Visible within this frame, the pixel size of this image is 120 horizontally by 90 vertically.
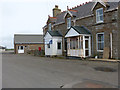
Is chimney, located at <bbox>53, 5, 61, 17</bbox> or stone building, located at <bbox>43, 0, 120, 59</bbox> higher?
chimney, located at <bbox>53, 5, 61, 17</bbox>

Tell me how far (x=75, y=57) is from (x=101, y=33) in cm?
478

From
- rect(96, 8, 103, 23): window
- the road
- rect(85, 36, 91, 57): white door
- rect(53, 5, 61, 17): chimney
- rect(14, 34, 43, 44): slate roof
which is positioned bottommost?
the road

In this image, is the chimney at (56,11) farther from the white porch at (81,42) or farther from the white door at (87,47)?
the white door at (87,47)

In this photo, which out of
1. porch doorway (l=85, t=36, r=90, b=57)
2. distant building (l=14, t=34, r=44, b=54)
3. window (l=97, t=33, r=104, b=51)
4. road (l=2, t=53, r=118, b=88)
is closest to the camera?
road (l=2, t=53, r=118, b=88)

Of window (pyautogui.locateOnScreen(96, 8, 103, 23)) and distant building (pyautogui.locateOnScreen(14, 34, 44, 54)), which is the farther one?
distant building (pyautogui.locateOnScreen(14, 34, 44, 54))

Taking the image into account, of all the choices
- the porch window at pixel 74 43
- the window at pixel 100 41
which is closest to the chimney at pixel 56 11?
the porch window at pixel 74 43

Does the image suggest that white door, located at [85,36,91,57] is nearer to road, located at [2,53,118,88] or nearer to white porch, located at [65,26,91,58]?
white porch, located at [65,26,91,58]

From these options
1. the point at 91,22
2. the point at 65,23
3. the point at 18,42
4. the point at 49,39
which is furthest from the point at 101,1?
the point at 18,42

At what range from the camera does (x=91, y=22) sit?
1800cm

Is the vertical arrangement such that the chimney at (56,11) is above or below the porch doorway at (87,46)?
above

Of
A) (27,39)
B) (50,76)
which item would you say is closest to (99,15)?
(50,76)

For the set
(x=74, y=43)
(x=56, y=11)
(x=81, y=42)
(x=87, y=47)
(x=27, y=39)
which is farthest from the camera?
(x=27, y=39)

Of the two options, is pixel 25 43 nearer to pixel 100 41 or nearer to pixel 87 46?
pixel 87 46

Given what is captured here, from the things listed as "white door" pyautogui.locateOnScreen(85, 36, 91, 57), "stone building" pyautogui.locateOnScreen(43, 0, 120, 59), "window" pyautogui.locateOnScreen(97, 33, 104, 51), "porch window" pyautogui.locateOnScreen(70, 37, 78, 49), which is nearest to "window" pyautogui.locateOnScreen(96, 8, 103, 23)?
"stone building" pyautogui.locateOnScreen(43, 0, 120, 59)
